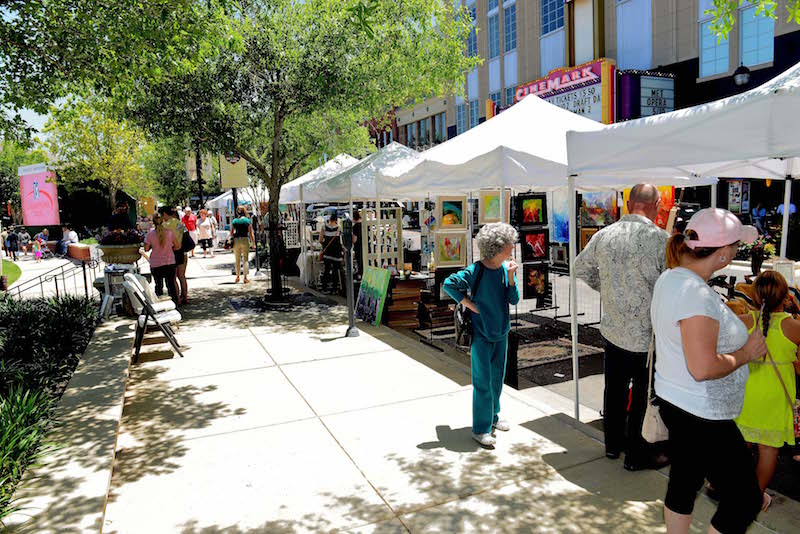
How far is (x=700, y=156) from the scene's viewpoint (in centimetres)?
355

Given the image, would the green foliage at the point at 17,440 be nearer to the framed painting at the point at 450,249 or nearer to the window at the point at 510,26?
the framed painting at the point at 450,249

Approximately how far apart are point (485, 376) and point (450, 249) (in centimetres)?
477

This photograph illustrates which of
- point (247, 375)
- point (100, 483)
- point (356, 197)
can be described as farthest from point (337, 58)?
point (100, 483)

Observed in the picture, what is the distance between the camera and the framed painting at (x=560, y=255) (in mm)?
9459

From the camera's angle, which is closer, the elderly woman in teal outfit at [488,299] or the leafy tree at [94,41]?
the elderly woman in teal outfit at [488,299]

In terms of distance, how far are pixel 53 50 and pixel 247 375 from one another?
4950 millimetres

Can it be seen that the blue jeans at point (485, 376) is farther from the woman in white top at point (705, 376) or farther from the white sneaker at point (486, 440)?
the woman in white top at point (705, 376)

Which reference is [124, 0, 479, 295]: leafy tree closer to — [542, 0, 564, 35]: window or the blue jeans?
the blue jeans

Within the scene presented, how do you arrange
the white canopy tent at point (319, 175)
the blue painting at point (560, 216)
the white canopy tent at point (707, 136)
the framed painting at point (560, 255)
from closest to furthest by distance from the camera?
the white canopy tent at point (707, 136) < the framed painting at point (560, 255) < the blue painting at point (560, 216) < the white canopy tent at point (319, 175)

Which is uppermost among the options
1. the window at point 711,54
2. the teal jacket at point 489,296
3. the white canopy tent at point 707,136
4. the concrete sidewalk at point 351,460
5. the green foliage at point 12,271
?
the window at point 711,54

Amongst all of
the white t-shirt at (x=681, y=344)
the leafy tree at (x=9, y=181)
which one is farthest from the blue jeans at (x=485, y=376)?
the leafy tree at (x=9, y=181)

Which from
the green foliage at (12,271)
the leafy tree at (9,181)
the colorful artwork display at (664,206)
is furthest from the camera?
the leafy tree at (9,181)

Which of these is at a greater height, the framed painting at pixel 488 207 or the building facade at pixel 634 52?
the building facade at pixel 634 52

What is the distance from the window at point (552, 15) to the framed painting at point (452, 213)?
18.5 m
